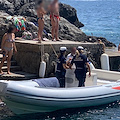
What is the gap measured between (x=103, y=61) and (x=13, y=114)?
16.5 feet

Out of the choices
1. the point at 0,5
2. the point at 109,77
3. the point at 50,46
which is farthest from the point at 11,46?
the point at 0,5

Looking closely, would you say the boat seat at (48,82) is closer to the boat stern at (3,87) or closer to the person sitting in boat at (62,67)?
the person sitting in boat at (62,67)

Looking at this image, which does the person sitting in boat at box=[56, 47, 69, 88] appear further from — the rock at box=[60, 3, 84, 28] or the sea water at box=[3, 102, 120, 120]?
the rock at box=[60, 3, 84, 28]

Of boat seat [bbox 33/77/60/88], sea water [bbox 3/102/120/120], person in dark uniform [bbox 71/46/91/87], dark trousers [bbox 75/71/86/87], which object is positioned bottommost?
sea water [bbox 3/102/120/120]

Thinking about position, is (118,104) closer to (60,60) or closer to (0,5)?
(60,60)

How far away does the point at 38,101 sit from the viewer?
7.86m

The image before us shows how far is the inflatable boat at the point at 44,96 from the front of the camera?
25.5 feet

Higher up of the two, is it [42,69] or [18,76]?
[42,69]

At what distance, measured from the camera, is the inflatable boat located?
7758 millimetres

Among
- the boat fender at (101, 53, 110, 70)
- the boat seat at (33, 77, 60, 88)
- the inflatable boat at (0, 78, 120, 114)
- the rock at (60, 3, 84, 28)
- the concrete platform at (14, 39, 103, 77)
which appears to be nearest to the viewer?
the inflatable boat at (0, 78, 120, 114)

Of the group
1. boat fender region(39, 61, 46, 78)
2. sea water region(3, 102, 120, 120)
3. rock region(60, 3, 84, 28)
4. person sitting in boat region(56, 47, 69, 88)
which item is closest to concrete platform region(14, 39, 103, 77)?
boat fender region(39, 61, 46, 78)

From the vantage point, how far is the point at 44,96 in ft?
25.9

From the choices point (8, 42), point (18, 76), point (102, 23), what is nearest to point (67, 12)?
point (18, 76)

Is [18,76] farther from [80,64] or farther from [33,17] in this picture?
[33,17]
